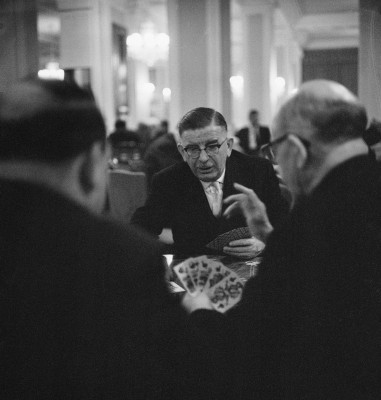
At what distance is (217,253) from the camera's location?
2.49 meters

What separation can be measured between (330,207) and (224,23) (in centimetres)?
631

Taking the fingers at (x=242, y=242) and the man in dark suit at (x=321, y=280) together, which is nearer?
the man in dark suit at (x=321, y=280)

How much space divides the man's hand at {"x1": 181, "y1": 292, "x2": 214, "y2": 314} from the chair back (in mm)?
2880

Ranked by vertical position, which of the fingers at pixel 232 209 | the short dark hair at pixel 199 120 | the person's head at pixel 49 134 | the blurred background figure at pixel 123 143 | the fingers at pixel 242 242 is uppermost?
the person's head at pixel 49 134

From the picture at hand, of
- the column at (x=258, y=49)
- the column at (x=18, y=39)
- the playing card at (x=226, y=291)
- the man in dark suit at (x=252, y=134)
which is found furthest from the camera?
the column at (x=258, y=49)

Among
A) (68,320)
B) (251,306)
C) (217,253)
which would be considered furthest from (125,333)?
(217,253)

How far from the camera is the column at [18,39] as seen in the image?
212 inches

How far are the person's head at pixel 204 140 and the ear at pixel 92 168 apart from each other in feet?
4.70

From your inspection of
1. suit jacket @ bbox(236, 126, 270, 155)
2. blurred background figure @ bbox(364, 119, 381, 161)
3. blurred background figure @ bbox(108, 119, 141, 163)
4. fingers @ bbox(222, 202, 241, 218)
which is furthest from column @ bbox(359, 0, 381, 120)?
blurred background figure @ bbox(108, 119, 141, 163)

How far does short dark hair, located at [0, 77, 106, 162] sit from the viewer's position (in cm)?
101

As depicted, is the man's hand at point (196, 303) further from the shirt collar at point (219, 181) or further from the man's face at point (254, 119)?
the man's face at point (254, 119)

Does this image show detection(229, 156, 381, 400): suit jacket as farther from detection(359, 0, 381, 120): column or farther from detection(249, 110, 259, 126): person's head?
detection(249, 110, 259, 126): person's head

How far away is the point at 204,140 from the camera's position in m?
2.53

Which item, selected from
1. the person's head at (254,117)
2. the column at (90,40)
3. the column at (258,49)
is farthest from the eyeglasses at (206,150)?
the column at (258,49)
